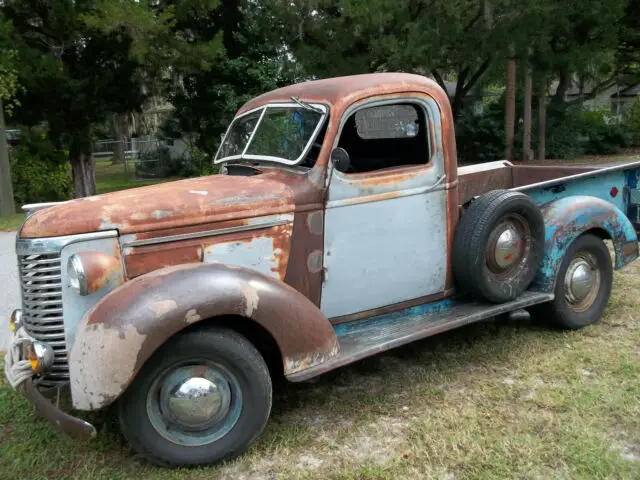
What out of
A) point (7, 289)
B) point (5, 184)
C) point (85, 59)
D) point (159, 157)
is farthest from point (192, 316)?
point (159, 157)

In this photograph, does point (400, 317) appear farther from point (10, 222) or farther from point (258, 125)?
point (10, 222)

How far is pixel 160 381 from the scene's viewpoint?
3006mm

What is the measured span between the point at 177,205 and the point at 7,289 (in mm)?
4351

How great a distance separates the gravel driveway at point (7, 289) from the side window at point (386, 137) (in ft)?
9.05

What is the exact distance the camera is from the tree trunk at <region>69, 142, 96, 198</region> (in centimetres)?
1407

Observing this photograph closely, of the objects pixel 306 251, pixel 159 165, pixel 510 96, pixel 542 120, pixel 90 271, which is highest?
pixel 510 96

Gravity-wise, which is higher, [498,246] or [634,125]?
[634,125]

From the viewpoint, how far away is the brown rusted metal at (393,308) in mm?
3797

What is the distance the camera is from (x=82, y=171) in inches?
565

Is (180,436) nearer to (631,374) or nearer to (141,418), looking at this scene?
(141,418)

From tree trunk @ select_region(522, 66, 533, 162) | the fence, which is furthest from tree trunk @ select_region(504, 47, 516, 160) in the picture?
the fence

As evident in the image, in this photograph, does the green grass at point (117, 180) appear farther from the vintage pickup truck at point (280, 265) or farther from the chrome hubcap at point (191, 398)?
the chrome hubcap at point (191, 398)

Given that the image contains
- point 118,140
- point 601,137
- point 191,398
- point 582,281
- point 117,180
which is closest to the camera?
point 191,398

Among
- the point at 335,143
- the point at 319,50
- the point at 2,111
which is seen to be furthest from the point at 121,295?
the point at 2,111
